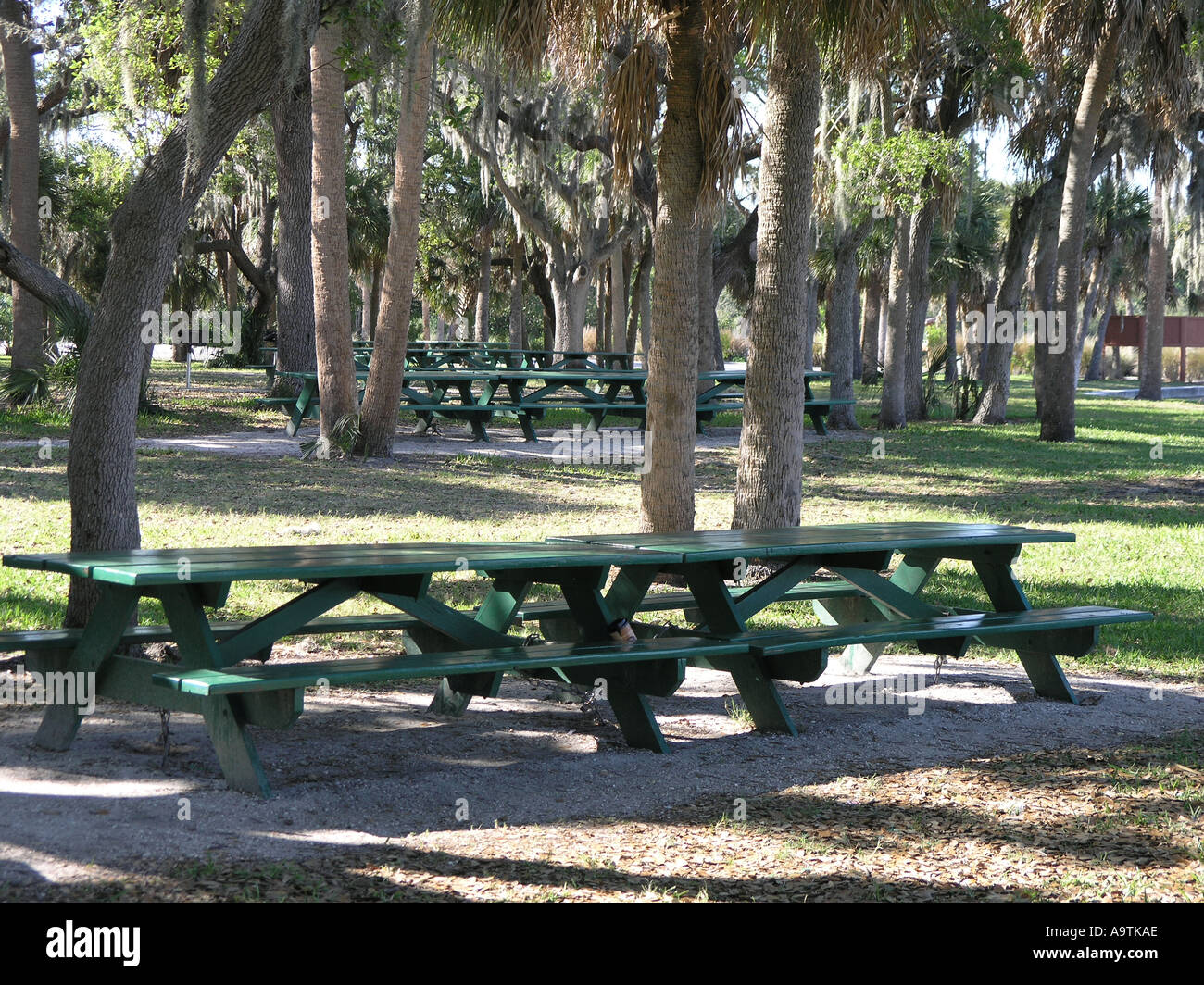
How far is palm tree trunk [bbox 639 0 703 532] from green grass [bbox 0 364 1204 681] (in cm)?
135

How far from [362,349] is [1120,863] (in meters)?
21.1

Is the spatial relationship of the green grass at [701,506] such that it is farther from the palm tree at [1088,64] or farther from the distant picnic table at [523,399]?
the palm tree at [1088,64]

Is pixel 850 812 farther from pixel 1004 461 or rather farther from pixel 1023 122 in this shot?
pixel 1023 122

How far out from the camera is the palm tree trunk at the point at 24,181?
17.6m

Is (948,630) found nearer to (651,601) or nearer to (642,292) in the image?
(651,601)

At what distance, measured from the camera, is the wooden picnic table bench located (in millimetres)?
4164

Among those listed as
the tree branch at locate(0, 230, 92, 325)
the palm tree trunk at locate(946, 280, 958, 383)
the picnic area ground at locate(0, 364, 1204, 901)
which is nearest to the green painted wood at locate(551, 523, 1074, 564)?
the picnic area ground at locate(0, 364, 1204, 901)

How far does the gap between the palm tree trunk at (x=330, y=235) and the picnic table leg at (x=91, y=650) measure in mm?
8484

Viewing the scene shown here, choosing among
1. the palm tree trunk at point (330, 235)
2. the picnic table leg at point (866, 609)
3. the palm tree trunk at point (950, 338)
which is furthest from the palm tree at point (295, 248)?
the palm tree trunk at point (950, 338)

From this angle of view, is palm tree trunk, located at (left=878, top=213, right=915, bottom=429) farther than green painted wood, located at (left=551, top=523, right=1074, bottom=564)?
Yes

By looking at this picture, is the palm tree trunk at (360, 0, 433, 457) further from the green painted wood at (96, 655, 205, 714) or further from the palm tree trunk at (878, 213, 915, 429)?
the palm tree trunk at (878, 213, 915, 429)

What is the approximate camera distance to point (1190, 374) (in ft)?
189

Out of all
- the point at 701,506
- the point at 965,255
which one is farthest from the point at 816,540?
the point at 965,255

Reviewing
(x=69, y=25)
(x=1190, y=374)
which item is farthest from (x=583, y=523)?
(x=1190, y=374)
